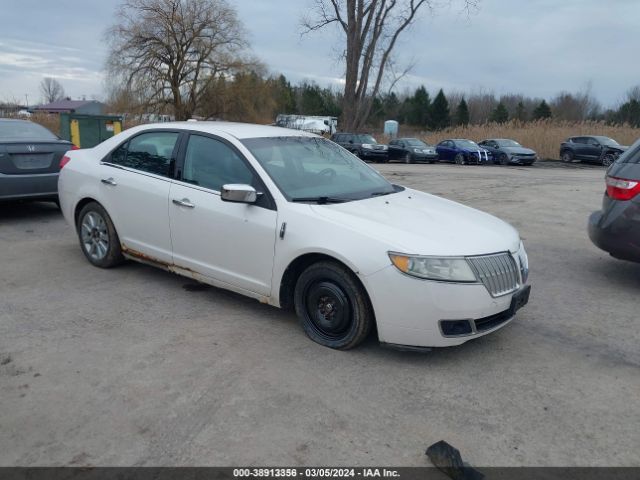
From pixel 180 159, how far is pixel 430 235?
237 cm

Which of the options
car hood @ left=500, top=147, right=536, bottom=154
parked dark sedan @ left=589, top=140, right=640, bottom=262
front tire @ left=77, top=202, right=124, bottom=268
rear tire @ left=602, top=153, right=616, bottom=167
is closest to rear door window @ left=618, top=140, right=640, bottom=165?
parked dark sedan @ left=589, top=140, right=640, bottom=262

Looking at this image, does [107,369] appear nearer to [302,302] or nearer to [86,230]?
[302,302]

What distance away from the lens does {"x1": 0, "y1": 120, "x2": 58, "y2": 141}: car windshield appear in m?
8.11

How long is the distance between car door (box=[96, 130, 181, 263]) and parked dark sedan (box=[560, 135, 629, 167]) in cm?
2675

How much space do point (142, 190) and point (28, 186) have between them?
147 inches

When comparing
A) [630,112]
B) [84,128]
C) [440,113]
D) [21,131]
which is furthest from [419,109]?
[21,131]

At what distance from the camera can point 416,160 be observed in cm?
2798

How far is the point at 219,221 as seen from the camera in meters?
4.34

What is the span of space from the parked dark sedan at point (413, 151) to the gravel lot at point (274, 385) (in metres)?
23.0

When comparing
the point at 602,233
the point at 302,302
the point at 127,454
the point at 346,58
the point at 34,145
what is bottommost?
the point at 127,454

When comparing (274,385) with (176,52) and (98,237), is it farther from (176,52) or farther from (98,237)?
(176,52)

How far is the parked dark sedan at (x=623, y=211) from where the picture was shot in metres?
4.98

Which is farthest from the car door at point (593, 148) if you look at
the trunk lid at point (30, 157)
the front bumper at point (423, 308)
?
the front bumper at point (423, 308)

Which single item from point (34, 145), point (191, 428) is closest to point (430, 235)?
point (191, 428)
